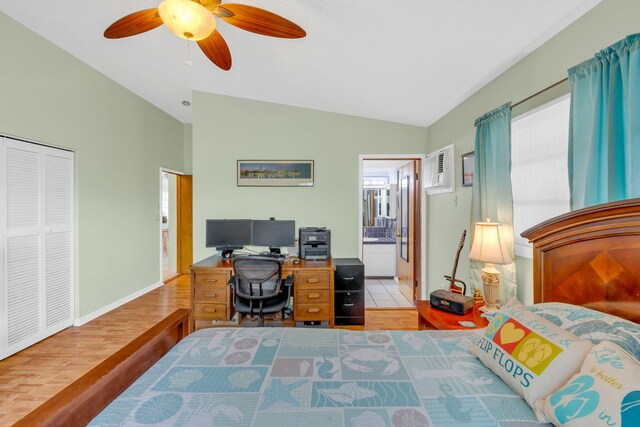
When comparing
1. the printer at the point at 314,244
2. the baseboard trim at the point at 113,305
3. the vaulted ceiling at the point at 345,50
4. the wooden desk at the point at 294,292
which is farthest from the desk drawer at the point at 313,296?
the baseboard trim at the point at 113,305

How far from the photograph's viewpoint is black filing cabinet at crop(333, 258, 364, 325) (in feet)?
10.5

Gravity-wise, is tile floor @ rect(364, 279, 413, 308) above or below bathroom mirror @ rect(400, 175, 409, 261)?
below

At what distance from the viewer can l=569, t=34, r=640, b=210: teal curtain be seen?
1.17m

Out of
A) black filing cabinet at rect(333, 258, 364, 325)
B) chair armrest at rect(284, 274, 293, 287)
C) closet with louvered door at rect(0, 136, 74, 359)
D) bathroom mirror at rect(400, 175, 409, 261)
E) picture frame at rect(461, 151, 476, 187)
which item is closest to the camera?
closet with louvered door at rect(0, 136, 74, 359)

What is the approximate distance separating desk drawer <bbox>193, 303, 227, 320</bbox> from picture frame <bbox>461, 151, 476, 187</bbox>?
105 inches

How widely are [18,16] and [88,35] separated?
1.55ft

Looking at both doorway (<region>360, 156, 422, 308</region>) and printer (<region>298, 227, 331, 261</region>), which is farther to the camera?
doorway (<region>360, 156, 422, 308</region>)

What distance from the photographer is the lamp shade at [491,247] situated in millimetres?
1862

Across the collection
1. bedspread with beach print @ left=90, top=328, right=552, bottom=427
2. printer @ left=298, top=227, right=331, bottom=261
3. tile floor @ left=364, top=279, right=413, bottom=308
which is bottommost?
tile floor @ left=364, top=279, right=413, bottom=308

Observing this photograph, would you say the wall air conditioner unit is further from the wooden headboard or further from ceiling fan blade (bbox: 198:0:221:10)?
ceiling fan blade (bbox: 198:0:221:10)

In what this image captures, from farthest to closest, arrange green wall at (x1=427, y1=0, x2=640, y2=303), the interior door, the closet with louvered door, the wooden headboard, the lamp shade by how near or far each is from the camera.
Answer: the interior door → the closet with louvered door → the lamp shade → green wall at (x1=427, y1=0, x2=640, y2=303) → the wooden headboard

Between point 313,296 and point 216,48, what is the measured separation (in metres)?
2.30

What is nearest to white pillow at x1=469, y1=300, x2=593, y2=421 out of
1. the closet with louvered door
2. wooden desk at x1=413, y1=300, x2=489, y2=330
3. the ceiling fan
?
wooden desk at x1=413, y1=300, x2=489, y2=330

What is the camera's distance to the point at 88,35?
106 inches
